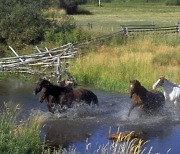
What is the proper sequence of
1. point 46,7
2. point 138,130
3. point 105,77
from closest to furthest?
point 138,130, point 105,77, point 46,7

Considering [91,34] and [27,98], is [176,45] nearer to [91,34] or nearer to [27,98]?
[91,34]

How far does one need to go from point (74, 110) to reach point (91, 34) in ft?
56.7

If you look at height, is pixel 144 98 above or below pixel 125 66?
above

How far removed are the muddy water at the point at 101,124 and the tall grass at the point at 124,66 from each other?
272 centimetres

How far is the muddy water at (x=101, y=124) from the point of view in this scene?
13.9 m

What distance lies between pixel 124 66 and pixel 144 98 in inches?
269

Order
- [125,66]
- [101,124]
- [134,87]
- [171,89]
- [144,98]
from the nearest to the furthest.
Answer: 1. [101,124]
2. [134,87]
3. [144,98]
4. [171,89]
5. [125,66]

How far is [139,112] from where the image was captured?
55.3 feet

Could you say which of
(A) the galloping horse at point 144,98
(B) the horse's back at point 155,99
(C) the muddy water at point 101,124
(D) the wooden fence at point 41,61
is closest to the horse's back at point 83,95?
(C) the muddy water at point 101,124

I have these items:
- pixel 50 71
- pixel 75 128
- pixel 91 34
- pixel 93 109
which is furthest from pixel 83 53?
pixel 75 128

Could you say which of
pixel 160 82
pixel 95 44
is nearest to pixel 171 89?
pixel 160 82

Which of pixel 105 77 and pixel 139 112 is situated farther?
pixel 105 77

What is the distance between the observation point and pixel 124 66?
77.6 ft

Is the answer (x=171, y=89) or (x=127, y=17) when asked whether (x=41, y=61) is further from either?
(x=127, y=17)
